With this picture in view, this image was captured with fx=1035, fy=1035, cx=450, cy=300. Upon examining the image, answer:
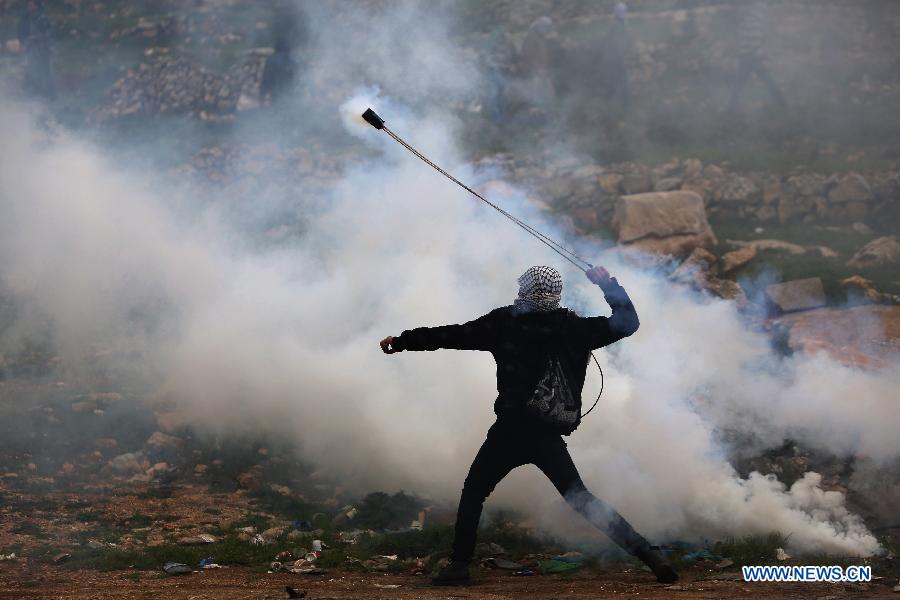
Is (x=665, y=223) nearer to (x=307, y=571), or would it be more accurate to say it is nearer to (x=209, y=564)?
(x=307, y=571)

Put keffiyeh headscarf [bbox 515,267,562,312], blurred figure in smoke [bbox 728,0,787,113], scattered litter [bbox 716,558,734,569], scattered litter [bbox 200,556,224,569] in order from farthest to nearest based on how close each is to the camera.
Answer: blurred figure in smoke [bbox 728,0,787,113] < scattered litter [bbox 200,556,224,569] < scattered litter [bbox 716,558,734,569] < keffiyeh headscarf [bbox 515,267,562,312]

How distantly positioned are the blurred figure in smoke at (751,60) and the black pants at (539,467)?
15.0 m

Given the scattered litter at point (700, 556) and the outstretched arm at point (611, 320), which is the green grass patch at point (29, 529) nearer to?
the outstretched arm at point (611, 320)

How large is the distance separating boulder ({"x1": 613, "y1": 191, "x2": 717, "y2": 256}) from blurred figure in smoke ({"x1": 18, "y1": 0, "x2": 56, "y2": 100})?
1189cm

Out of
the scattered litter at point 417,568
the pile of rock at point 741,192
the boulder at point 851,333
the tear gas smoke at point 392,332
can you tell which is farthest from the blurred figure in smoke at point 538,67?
the scattered litter at point 417,568

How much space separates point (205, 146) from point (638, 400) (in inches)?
561

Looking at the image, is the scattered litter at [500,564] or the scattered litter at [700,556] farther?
the scattered litter at [500,564]

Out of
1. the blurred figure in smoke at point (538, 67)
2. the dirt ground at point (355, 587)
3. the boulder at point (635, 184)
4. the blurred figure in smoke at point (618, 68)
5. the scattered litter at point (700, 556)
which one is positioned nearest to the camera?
the dirt ground at point (355, 587)

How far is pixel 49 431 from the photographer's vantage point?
378 inches

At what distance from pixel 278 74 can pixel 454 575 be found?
16.4 metres

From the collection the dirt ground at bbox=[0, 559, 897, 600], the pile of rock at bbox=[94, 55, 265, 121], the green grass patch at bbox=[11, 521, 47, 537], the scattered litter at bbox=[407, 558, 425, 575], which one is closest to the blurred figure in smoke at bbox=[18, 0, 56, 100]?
the pile of rock at bbox=[94, 55, 265, 121]

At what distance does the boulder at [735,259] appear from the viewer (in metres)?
13.4

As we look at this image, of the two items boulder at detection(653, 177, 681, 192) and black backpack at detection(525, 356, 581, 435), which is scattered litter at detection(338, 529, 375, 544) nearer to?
black backpack at detection(525, 356, 581, 435)

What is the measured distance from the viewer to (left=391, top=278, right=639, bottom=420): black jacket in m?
5.43
